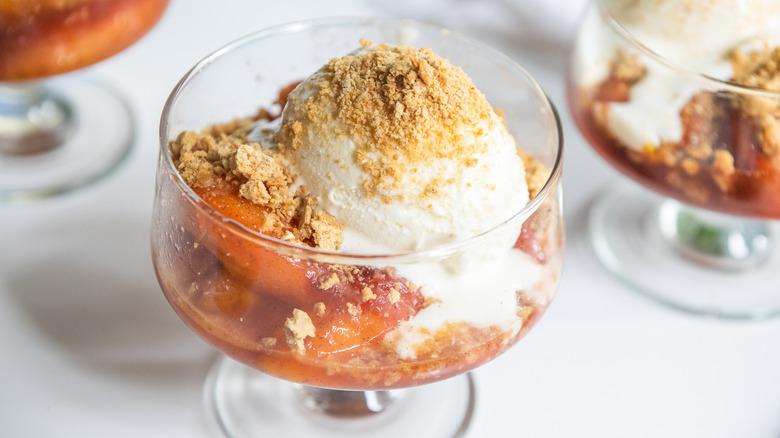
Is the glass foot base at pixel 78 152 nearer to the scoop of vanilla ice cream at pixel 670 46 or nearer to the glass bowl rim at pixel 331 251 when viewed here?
the glass bowl rim at pixel 331 251

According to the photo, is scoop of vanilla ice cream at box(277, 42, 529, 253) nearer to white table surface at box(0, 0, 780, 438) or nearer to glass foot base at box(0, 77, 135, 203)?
white table surface at box(0, 0, 780, 438)

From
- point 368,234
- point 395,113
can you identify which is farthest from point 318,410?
point 395,113

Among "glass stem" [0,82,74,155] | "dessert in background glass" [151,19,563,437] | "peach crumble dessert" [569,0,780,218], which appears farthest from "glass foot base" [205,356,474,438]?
"glass stem" [0,82,74,155]

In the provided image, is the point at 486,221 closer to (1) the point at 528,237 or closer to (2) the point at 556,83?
(1) the point at 528,237

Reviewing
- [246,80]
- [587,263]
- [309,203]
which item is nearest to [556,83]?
[587,263]

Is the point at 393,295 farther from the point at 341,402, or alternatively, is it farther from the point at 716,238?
the point at 716,238
